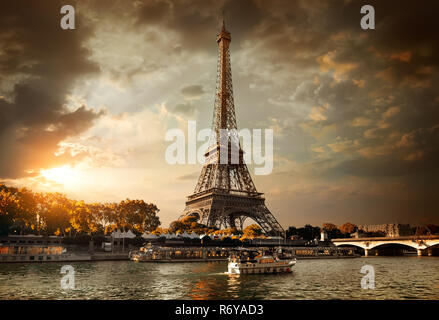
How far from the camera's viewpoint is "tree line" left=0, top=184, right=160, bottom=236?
79438 mm

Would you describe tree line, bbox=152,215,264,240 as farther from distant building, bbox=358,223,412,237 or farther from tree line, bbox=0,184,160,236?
distant building, bbox=358,223,412,237

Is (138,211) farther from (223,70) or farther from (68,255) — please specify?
(223,70)

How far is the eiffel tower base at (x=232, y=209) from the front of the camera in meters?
100

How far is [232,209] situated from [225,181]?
10180 mm

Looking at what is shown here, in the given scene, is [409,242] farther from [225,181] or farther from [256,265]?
[256,265]

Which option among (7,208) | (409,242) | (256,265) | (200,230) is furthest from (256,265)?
(409,242)

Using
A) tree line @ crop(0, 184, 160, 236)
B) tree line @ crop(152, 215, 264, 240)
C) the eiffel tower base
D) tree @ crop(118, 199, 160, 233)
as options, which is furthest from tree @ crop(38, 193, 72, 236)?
the eiffel tower base

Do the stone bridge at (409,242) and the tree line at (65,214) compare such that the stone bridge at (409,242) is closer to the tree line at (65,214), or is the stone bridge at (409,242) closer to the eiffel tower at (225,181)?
the eiffel tower at (225,181)

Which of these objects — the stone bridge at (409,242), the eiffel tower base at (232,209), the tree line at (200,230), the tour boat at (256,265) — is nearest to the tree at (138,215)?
the tree line at (200,230)

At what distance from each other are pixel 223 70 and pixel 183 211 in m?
49.2

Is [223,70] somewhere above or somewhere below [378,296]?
above

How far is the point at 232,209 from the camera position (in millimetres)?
102750

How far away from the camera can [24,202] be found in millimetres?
80375
